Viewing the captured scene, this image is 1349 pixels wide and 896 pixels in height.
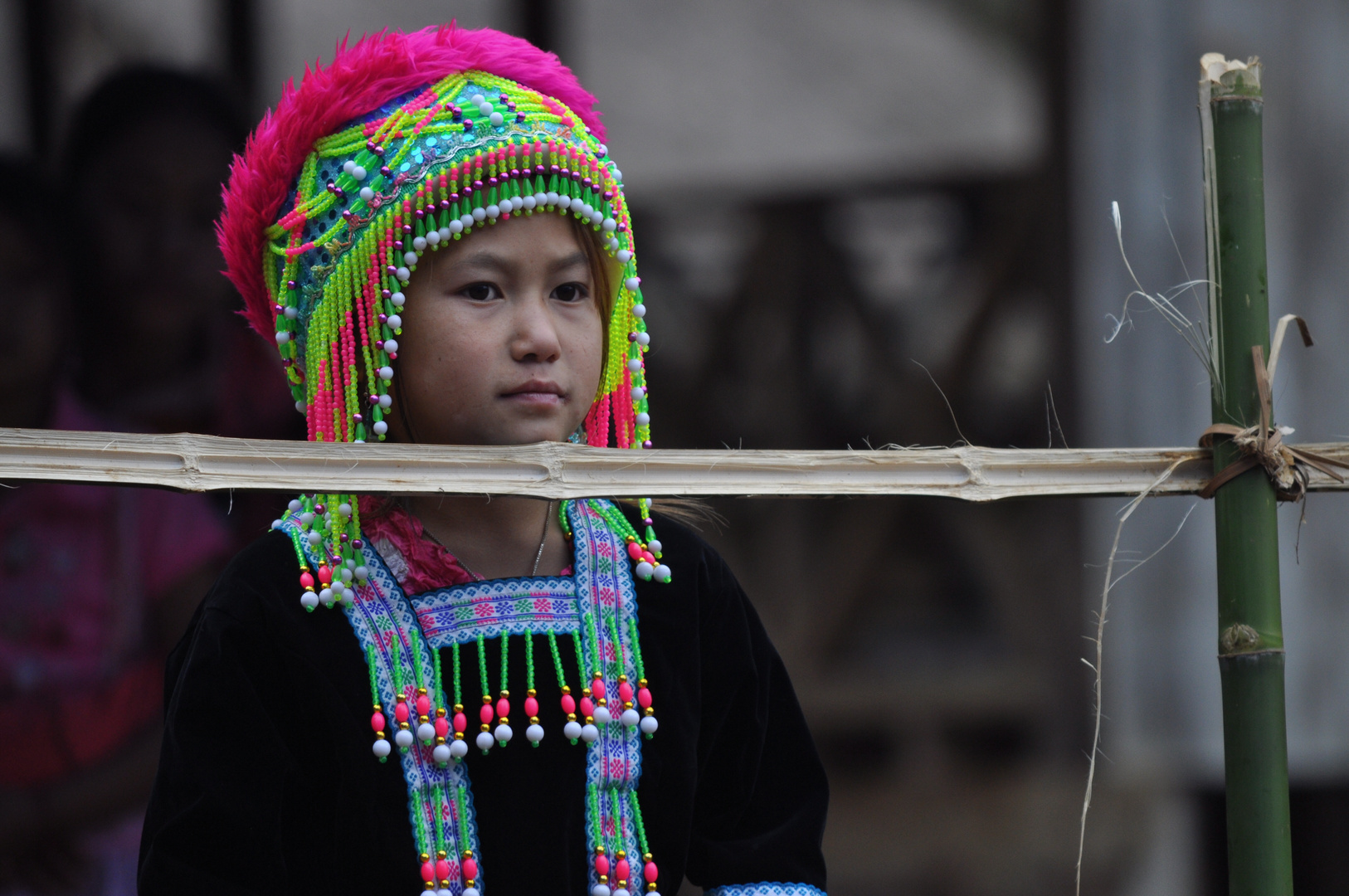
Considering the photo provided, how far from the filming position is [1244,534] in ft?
3.88

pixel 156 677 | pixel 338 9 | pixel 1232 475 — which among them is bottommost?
pixel 156 677

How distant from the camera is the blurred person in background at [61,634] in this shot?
265 centimetres

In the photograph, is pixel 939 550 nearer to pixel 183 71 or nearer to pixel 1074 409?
pixel 1074 409

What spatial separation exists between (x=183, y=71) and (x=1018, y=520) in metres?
2.17

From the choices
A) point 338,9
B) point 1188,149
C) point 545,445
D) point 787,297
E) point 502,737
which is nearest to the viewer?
point 545,445

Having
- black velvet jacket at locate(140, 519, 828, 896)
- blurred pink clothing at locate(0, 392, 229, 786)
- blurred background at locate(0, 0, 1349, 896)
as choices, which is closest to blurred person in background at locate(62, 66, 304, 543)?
blurred background at locate(0, 0, 1349, 896)

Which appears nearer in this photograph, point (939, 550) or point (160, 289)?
point (160, 289)

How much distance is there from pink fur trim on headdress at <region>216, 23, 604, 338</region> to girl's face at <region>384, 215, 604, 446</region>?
169 mm

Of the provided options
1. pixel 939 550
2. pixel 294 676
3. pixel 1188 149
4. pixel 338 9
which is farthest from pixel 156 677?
pixel 1188 149

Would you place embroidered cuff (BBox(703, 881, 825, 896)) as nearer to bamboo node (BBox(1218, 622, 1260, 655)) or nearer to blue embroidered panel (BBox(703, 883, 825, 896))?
blue embroidered panel (BBox(703, 883, 825, 896))

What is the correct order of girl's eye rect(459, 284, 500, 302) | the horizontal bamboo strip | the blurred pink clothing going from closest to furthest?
the horizontal bamboo strip < girl's eye rect(459, 284, 500, 302) < the blurred pink clothing

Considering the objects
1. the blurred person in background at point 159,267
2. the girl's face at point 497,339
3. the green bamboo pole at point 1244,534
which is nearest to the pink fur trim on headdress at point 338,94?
the girl's face at point 497,339

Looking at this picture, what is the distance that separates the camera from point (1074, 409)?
3223 millimetres

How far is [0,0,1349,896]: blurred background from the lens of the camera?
2.70 m
